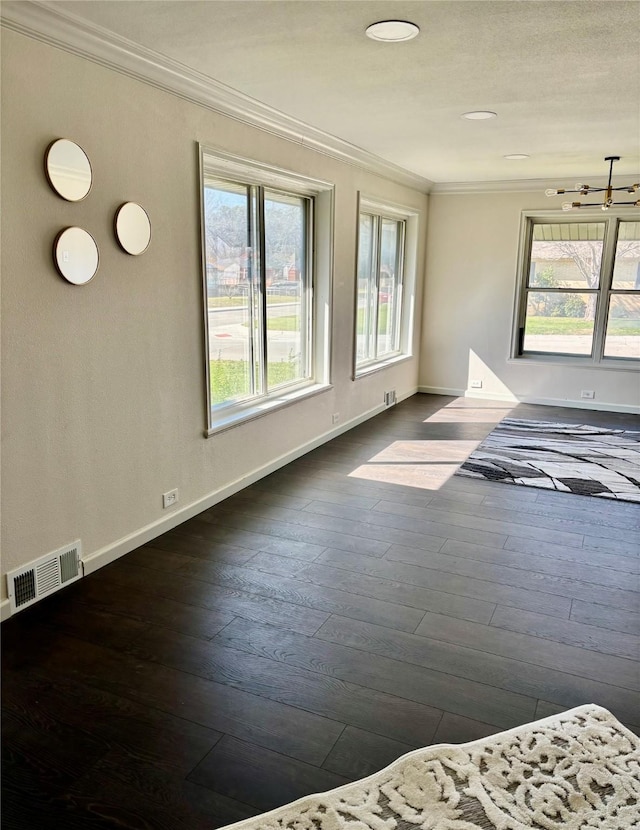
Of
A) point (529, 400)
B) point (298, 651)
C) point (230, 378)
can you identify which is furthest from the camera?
point (529, 400)

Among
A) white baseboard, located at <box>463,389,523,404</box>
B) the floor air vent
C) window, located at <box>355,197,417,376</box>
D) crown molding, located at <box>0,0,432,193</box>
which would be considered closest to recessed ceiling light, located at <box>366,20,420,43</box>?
crown molding, located at <box>0,0,432,193</box>

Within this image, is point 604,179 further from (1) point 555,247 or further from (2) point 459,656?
(2) point 459,656

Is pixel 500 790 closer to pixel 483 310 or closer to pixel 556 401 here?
pixel 556 401

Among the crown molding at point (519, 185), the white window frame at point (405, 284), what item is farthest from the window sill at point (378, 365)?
the crown molding at point (519, 185)

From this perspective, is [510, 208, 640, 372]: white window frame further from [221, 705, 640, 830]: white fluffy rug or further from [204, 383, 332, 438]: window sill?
[221, 705, 640, 830]: white fluffy rug

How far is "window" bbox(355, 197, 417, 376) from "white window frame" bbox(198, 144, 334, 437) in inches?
26.5

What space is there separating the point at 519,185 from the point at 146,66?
5063mm

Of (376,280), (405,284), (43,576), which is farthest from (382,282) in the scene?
(43,576)

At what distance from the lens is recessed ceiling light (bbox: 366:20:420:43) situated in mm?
2510

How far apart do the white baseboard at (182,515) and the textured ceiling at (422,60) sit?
2439mm

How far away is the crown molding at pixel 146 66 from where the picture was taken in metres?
2.44

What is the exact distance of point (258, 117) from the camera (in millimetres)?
3918

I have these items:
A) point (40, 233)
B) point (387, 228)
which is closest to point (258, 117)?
point (40, 233)

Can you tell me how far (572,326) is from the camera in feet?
23.8
